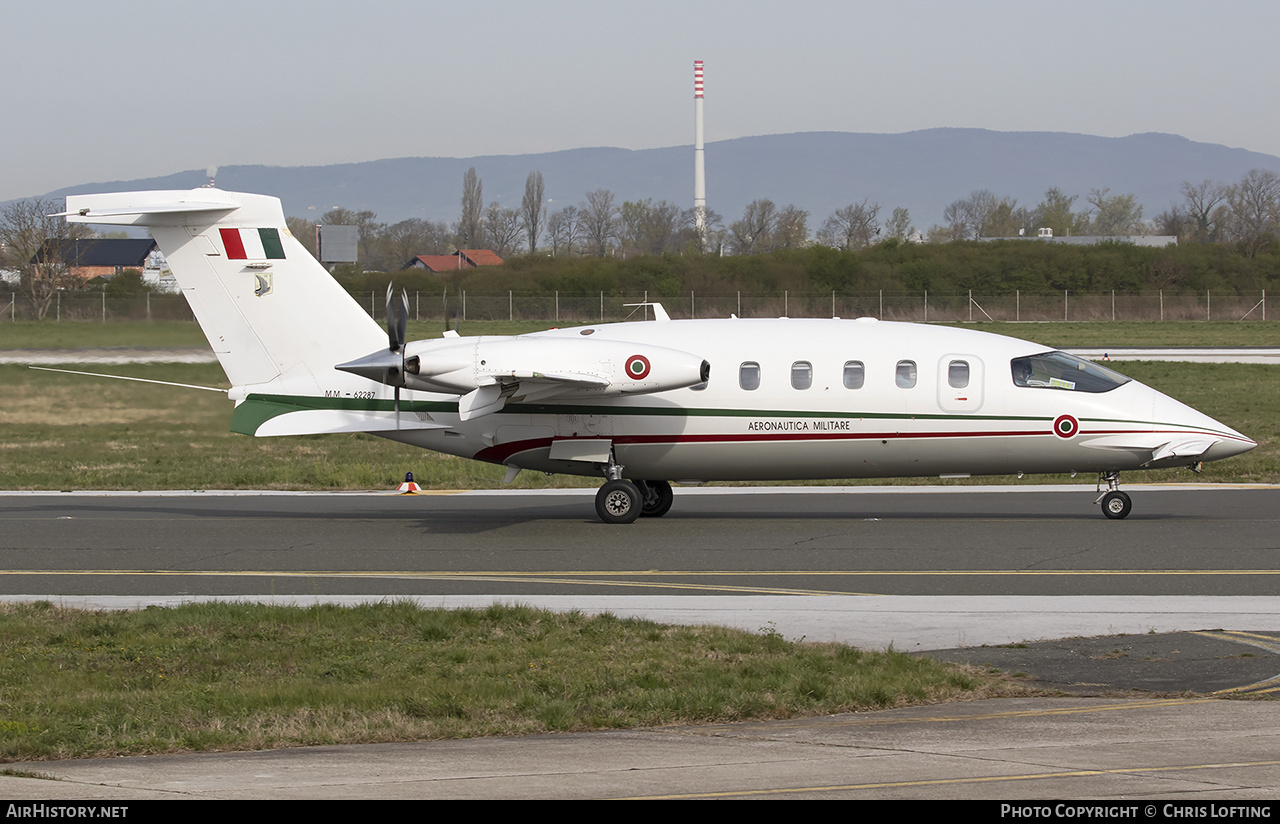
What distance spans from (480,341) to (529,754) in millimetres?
10948

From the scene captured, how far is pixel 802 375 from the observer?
64.4 ft

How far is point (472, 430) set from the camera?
2025cm

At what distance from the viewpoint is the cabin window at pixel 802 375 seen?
19.6 metres

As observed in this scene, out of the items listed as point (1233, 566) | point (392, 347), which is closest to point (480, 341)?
point (392, 347)

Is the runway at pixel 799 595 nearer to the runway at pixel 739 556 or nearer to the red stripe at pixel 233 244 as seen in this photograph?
the runway at pixel 739 556

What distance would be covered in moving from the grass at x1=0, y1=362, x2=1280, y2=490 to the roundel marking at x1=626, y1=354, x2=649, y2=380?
700cm

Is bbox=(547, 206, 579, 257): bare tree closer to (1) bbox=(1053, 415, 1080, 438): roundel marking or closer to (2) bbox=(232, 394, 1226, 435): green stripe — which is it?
(2) bbox=(232, 394, 1226, 435): green stripe

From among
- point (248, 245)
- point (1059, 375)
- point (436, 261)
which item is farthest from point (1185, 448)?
point (436, 261)

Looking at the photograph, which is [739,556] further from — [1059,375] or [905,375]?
[1059,375]

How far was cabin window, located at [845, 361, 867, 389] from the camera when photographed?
19531 mm

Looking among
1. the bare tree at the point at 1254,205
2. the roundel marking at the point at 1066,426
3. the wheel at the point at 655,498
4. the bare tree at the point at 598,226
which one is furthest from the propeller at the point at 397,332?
the bare tree at the point at 598,226

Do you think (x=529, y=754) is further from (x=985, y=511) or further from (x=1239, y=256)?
(x=1239, y=256)

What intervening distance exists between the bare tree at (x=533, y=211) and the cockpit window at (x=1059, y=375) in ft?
383

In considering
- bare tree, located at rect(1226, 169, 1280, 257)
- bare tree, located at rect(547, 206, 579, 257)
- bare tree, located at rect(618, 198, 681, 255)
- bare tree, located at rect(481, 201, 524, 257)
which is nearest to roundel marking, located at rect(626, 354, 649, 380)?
bare tree, located at rect(618, 198, 681, 255)
